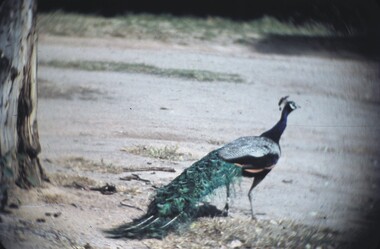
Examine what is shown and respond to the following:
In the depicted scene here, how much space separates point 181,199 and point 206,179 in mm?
146

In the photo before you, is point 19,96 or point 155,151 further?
point 19,96

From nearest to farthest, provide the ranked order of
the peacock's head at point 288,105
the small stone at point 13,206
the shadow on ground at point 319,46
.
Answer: the peacock's head at point 288,105, the shadow on ground at point 319,46, the small stone at point 13,206

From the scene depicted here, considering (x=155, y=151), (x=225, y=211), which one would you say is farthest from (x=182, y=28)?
(x=225, y=211)

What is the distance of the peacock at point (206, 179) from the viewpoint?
2830mm

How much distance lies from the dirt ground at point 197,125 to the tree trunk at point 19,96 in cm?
10

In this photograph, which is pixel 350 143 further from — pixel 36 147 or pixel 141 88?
pixel 36 147

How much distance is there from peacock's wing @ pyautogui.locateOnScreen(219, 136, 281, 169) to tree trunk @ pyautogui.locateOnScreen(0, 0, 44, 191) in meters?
0.90

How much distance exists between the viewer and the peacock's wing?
2.83 m

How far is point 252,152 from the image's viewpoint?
112 inches

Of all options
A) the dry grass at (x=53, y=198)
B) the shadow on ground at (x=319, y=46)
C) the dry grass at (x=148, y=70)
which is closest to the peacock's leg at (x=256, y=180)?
the dry grass at (x=148, y=70)

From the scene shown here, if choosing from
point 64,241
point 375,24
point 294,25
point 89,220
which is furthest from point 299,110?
point 64,241

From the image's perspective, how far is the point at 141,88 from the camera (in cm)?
282

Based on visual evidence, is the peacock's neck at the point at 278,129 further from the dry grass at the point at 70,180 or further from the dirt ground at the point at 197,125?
the dry grass at the point at 70,180

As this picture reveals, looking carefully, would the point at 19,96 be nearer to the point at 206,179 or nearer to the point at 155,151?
the point at 155,151
